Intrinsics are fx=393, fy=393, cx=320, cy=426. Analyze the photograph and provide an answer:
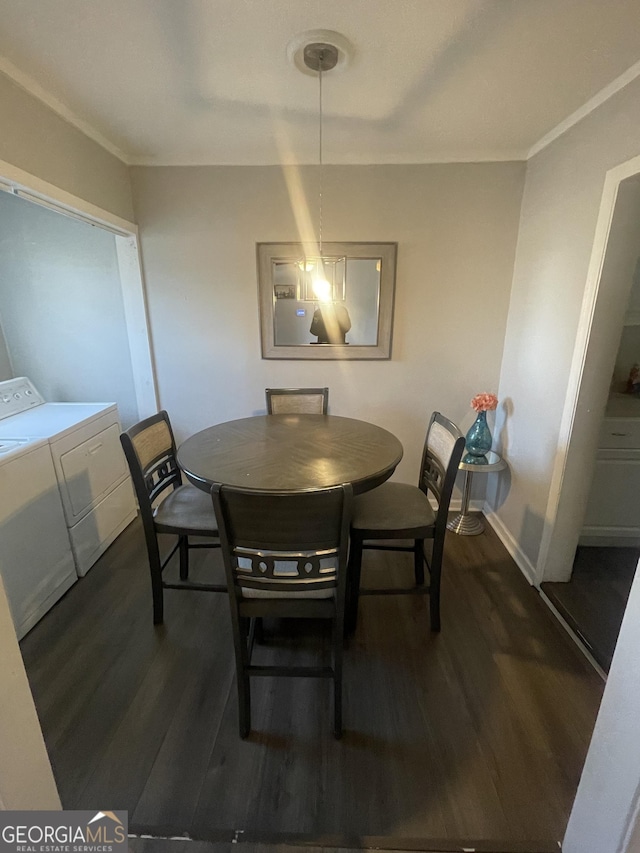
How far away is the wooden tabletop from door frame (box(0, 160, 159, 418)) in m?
0.95

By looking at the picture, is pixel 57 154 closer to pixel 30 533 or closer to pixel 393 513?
pixel 30 533

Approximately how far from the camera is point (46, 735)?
56.4 inches

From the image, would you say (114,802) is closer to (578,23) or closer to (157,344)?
(157,344)

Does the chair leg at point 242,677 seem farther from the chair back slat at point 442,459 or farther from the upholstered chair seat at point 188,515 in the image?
the chair back slat at point 442,459

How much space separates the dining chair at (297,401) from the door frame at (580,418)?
1.35 m

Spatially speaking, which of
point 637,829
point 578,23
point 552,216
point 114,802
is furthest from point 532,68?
point 114,802

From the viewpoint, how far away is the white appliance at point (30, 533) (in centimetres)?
177

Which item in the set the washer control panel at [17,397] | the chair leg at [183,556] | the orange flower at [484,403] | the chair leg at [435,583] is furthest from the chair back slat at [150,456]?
the orange flower at [484,403]

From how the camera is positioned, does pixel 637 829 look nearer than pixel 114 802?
Yes

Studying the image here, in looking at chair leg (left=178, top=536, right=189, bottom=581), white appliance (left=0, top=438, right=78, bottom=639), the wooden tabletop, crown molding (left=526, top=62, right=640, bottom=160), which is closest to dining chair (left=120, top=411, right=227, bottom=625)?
chair leg (left=178, top=536, right=189, bottom=581)

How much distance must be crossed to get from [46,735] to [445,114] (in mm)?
3120

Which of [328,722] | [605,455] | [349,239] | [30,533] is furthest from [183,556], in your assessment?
[605,455]

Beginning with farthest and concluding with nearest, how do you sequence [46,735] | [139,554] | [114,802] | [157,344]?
[157,344] → [139,554] → [46,735] → [114,802]

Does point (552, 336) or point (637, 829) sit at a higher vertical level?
point (552, 336)
